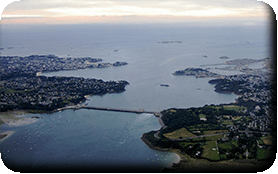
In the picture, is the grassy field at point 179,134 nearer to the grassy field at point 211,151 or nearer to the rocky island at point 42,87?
the grassy field at point 211,151

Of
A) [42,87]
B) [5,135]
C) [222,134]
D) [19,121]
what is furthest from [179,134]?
[42,87]

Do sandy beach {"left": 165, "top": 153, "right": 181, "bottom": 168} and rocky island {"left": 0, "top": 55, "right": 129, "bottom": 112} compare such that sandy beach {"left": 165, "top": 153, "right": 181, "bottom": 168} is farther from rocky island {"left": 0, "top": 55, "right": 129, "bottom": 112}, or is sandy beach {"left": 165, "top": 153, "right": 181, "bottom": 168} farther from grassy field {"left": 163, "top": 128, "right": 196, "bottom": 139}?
rocky island {"left": 0, "top": 55, "right": 129, "bottom": 112}

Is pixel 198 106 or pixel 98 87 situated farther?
pixel 98 87

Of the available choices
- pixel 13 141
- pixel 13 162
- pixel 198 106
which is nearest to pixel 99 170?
pixel 13 162

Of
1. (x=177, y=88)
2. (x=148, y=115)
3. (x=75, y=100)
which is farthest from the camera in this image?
(x=177, y=88)

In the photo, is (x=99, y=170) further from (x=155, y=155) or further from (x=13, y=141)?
(x=13, y=141)

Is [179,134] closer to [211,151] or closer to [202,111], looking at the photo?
[211,151]

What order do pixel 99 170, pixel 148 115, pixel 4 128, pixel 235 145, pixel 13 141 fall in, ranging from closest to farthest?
pixel 99 170
pixel 235 145
pixel 13 141
pixel 4 128
pixel 148 115

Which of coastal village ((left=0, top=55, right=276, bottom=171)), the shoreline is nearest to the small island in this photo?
coastal village ((left=0, top=55, right=276, bottom=171))
